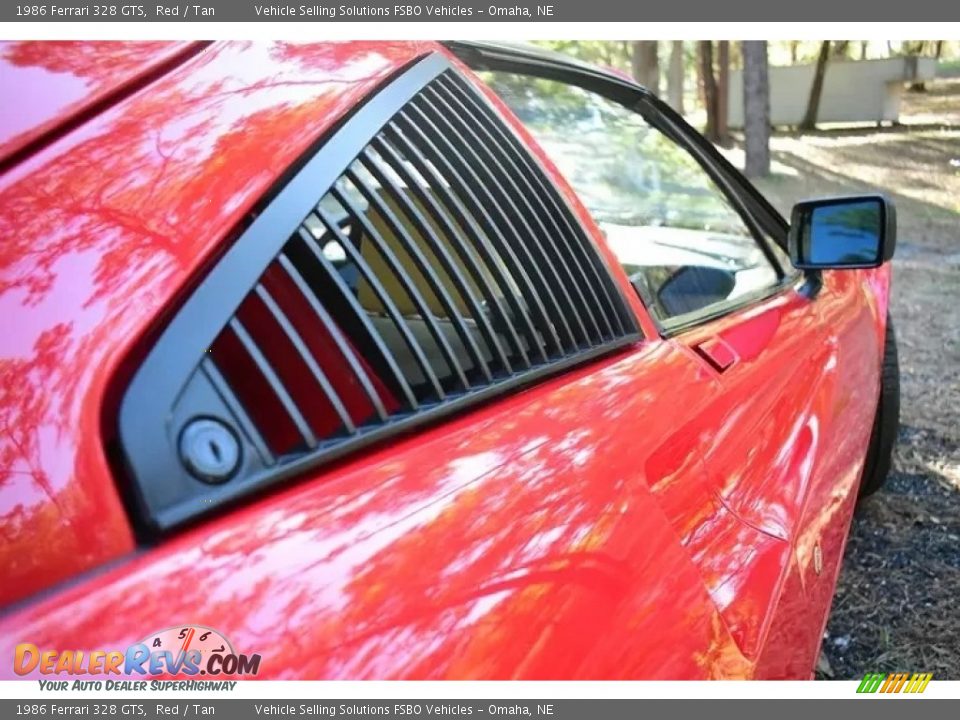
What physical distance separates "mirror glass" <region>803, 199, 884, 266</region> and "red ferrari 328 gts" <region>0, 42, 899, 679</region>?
2.04 ft

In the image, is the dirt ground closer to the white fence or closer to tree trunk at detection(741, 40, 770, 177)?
the white fence

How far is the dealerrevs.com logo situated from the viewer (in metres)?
0.73

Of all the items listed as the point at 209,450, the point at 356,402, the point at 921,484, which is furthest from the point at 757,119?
the point at 209,450

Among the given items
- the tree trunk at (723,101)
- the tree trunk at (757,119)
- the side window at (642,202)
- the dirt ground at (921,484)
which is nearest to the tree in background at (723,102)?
the tree trunk at (723,101)

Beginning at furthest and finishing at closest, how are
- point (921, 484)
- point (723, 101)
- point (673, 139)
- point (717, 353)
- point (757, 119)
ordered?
point (723, 101), point (757, 119), point (921, 484), point (673, 139), point (717, 353)

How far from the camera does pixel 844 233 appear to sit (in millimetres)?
2176

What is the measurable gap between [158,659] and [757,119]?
11641 mm

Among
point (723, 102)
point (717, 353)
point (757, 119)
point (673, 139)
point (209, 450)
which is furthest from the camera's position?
point (723, 102)

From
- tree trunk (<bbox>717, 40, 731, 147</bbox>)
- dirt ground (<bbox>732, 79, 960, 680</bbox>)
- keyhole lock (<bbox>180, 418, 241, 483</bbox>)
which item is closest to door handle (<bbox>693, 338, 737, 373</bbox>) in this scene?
dirt ground (<bbox>732, 79, 960, 680</bbox>)

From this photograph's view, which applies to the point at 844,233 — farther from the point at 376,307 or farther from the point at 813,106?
the point at 813,106

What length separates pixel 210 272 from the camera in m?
0.93

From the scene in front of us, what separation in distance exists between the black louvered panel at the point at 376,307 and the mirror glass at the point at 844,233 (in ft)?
2.79
